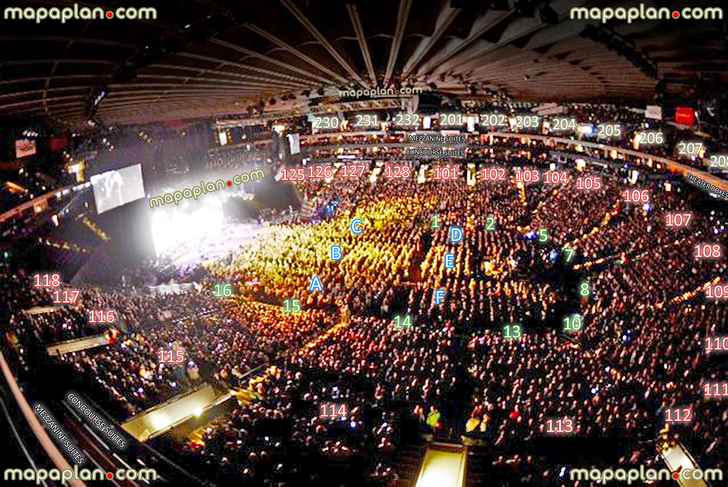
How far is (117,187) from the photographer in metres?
21.8

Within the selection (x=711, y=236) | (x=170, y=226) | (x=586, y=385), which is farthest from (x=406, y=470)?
(x=170, y=226)

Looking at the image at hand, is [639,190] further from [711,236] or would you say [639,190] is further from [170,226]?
[170,226]

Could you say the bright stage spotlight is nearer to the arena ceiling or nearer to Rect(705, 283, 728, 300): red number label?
the arena ceiling

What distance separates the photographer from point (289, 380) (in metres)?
10.2

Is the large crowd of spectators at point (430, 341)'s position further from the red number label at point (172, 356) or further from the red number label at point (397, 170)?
the red number label at point (397, 170)

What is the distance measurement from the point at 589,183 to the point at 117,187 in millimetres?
31205

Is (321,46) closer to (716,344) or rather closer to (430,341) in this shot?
(430,341)

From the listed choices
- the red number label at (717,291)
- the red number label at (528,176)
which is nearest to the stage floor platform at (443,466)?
the red number label at (717,291)

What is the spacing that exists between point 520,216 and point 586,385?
17286 mm

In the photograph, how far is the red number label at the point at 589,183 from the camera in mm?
30727

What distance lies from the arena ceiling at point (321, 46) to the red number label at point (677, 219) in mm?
14575

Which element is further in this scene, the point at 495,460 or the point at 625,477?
the point at 495,460

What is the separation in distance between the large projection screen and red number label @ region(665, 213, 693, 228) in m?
27.4

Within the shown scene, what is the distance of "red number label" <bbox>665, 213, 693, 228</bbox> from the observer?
20859 mm
